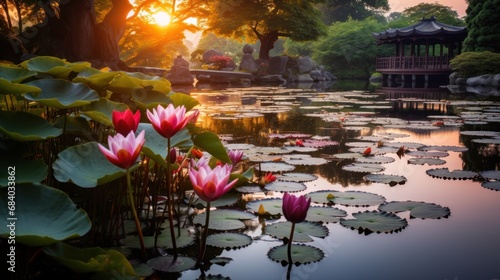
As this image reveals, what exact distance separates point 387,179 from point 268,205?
978 millimetres

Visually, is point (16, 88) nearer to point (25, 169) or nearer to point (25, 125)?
point (25, 125)

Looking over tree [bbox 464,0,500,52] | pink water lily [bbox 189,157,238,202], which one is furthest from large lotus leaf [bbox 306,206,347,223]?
tree [bbox 464,0,500,52]

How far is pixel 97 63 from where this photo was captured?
9.71 meters

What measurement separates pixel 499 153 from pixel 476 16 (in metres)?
17.4

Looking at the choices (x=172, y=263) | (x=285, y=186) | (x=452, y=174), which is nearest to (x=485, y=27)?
(x=452, y=174)

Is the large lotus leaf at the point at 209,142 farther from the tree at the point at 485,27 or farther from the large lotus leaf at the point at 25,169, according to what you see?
the tree at the point at 485,27

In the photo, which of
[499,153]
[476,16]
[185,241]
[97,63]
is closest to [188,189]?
[185,241]

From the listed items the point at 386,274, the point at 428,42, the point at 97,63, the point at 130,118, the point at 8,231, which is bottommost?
the point at 386,274

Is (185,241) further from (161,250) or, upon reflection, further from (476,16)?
(476,16)

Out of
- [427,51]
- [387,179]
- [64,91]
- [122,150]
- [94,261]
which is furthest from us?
[427,51]

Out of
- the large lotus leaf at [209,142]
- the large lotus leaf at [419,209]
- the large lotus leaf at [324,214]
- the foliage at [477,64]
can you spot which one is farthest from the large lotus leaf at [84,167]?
the foliage at [477,64]

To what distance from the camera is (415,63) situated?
22.4 metres

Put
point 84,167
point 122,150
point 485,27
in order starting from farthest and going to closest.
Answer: point 485,27 < point 84,167 < point 122,150

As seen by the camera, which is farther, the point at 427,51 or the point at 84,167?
the point at 427,51
